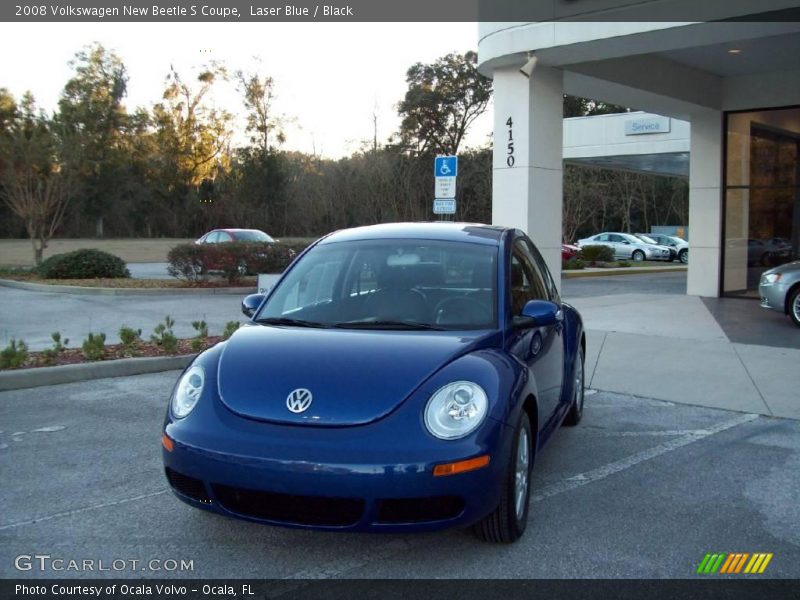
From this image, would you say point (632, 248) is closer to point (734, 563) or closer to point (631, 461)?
point (631, 461)

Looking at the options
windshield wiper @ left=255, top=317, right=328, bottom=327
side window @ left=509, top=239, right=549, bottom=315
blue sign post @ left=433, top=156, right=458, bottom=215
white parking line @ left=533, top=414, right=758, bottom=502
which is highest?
blue sign post @ left=433, top=156, right=458, bottom=215

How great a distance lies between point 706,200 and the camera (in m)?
17.6

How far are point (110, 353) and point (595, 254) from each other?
25.2m

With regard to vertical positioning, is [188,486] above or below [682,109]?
below

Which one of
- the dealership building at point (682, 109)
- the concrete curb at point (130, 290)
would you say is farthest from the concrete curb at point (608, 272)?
the concrete curb at point (130, 290)

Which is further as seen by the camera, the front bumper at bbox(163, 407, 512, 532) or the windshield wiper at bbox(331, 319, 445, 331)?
the windshield wiper at bbox(331, 319, 445, 331)

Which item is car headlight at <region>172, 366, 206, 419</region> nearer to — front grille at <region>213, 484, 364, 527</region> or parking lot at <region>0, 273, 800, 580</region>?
front grille at <region>213, 484, 364, 527</region>

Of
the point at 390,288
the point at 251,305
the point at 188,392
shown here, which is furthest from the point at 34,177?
the point at 188,392

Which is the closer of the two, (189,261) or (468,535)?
(468,535)

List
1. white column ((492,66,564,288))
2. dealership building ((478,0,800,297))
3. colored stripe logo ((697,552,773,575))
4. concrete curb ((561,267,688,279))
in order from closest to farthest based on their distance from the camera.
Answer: colored stripe logo ((697,552,773,575)) < dealership building ((478,0,800,297)) < white column ((492,66,564,288)) < concrete curb ((561,267,688,279))

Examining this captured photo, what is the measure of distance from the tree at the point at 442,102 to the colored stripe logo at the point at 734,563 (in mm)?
43303

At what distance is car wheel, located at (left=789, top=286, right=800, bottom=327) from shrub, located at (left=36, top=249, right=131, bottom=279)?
15.5m

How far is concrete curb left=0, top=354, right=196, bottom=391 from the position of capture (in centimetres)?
802
